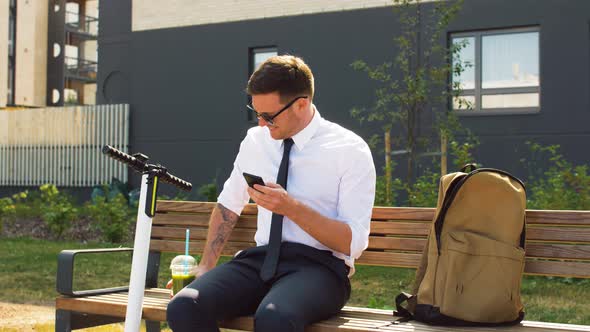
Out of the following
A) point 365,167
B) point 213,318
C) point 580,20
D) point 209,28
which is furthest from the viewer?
point 209,28

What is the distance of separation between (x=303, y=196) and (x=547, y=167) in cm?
978

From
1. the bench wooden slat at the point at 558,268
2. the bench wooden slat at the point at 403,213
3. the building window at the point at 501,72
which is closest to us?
the bench wooden slat at the point at 558,268

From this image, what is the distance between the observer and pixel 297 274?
3.45 meters

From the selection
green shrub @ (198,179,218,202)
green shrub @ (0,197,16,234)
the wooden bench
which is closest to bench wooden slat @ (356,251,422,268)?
the wooden bench

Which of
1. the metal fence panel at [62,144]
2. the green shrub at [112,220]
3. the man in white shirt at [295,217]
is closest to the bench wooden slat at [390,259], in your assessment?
the man in white shirt at [295,217]

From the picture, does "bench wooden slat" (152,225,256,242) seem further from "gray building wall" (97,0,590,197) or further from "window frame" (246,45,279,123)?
"window frame" (246,45,279,123)

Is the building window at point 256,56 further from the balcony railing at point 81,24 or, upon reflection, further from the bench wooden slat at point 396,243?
the balcony railing at point 81,24

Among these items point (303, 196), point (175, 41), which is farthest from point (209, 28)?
point (303, 196)

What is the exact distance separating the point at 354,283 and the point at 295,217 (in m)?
4.48

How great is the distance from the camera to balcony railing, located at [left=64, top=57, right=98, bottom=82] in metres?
39.3

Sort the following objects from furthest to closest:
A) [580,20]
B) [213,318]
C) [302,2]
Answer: [302,2] → [580,20] → [213,318]

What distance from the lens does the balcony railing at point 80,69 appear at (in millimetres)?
39281

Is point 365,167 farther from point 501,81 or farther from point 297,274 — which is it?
point 501,81

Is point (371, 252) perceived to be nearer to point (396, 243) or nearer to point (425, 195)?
point (396, 243)
